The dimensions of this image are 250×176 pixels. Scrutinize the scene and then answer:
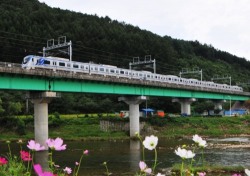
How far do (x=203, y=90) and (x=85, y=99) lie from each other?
92.7 ft

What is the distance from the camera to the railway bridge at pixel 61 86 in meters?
41.2

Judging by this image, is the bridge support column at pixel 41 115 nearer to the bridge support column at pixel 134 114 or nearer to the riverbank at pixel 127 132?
the riverbank at pixel 127 132

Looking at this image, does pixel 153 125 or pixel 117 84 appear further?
pixel 153 125

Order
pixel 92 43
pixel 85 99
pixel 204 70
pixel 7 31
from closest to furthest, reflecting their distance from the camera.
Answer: pixel 85 99
pixel 7 31
pixel 92 43
pixel 204 70

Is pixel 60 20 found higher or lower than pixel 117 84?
higher

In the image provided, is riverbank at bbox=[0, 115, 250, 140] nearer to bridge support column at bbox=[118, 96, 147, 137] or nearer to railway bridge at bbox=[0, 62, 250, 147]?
bridge support column at bbox=[118, 96, 147, 137]

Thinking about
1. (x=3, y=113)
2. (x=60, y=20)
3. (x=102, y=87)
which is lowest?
(x=3, y=113)

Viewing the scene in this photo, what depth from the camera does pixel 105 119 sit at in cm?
6531

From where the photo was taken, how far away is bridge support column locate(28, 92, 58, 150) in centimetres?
4391

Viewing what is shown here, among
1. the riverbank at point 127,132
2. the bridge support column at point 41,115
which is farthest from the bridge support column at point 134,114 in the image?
the bridge support column at point 41,115

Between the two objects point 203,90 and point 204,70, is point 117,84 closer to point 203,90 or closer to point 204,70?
point 203,90

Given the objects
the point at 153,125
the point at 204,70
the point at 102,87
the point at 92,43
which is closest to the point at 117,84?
the point at 102,87

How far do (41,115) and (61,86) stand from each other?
4714mm

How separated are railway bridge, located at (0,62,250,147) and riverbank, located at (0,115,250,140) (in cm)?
523
